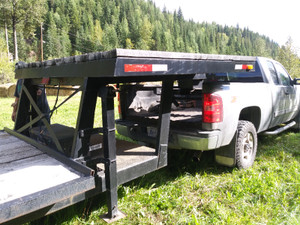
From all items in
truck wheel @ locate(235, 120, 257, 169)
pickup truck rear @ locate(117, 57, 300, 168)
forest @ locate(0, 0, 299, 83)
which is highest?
forest @ locate(0, 0, 299, 83)

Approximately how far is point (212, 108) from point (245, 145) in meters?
1.19

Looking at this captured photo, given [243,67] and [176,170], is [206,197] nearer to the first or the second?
[176,170]

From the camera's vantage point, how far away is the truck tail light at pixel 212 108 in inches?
131

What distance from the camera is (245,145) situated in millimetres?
4059

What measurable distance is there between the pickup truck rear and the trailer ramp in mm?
1597

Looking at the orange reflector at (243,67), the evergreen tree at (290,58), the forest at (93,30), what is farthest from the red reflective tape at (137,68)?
the evergreen tree at (290,58)

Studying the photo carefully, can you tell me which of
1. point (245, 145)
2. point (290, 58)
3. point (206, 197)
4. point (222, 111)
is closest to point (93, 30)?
point (290, 58)

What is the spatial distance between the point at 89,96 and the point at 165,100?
970 millimetres

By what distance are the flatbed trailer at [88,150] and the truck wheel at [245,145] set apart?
102 centimetres

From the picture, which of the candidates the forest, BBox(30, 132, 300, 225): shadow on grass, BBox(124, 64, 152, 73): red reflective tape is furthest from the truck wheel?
the forest

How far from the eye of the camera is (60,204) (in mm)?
2191

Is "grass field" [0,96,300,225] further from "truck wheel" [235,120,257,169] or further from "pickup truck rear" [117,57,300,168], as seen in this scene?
"pickup truck rear" [117,57,300,168]

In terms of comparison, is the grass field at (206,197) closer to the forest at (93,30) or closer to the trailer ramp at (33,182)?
the trailer ramp at (33,182)

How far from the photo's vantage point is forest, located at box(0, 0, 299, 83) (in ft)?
160
